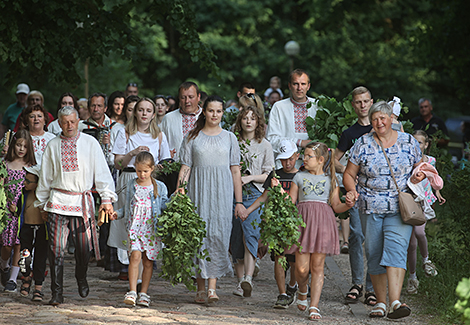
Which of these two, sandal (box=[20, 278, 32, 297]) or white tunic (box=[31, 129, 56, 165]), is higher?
white tunic (box=[31, 129, 56, 165])

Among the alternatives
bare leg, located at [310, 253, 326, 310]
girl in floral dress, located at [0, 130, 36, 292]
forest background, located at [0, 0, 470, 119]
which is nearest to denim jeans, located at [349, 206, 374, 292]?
bare leg, located at [310, 253, 326, 310]

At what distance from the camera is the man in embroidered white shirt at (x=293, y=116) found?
8.22 meters

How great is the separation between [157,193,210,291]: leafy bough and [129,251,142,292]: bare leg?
0.86 ft

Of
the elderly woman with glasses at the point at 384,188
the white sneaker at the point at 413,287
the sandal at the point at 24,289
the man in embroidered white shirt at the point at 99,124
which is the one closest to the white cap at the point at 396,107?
the elderly woman with glasses at the point at 384,188

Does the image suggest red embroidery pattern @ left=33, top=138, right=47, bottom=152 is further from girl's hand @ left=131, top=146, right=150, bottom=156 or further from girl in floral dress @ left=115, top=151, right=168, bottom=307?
girl in floral dress @ left=115, top=151, right=168, bottom=307

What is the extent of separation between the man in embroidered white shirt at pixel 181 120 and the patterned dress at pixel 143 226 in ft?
6.02

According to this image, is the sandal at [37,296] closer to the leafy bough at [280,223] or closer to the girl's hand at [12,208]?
the girl's hand at [12,208]

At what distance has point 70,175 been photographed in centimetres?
696

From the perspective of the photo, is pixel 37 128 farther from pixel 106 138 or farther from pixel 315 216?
pixel 315 216

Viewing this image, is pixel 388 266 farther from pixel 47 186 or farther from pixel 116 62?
pixel 116 62

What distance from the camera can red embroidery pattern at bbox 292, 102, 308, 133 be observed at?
8.31 metres

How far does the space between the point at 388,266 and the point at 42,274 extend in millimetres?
3512

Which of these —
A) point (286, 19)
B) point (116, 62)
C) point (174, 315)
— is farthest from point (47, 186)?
point (286, 19)

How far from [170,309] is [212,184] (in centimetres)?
132
